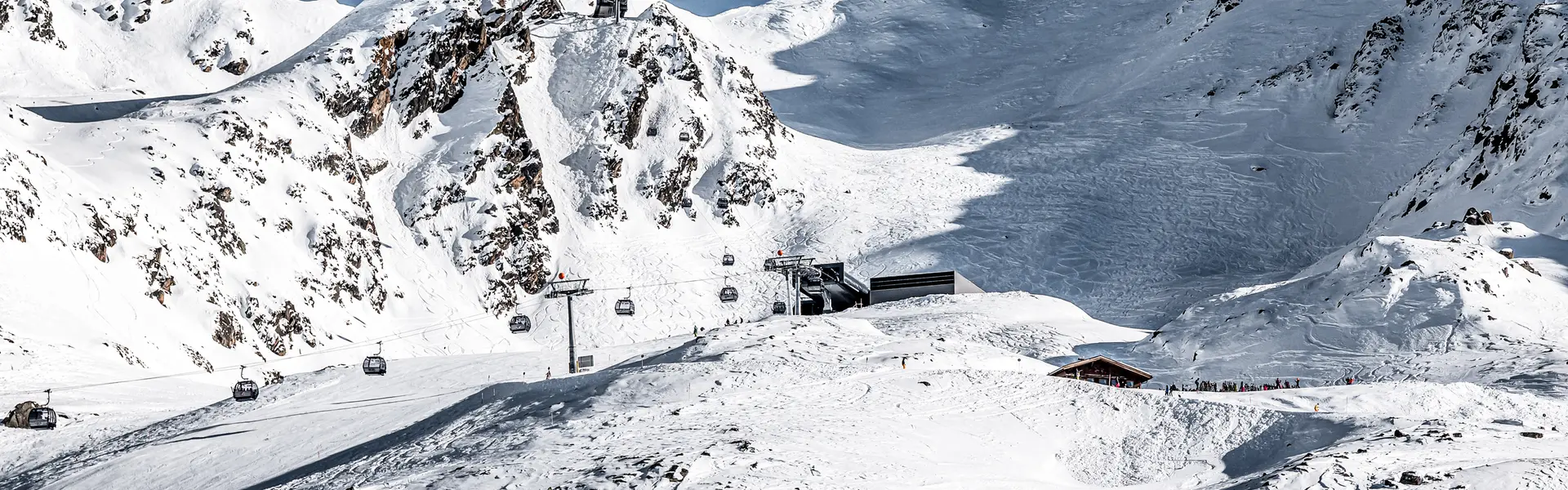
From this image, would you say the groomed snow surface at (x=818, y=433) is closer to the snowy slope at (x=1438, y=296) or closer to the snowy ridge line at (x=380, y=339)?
the snowy ridge line at (x=380, y=339)

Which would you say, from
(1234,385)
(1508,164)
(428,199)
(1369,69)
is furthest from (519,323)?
(1369,69)

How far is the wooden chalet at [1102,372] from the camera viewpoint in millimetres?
48469

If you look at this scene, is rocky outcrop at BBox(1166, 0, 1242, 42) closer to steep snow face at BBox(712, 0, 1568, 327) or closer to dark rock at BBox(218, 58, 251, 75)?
steep snow face at BBox(712, 0, 1568, 327)

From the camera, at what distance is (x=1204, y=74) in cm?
11519

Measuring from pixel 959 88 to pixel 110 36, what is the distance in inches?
2609

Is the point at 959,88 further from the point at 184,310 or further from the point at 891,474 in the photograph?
the point at 891,474

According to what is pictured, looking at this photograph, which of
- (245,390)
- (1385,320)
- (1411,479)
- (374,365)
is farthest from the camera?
(1385,320)

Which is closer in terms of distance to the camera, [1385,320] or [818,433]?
[818,433]

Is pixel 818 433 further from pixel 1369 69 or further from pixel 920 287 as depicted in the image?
pixel 1369 69

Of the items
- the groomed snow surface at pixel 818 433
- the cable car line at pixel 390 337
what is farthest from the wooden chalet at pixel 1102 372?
the cable car line at pixel 390 337

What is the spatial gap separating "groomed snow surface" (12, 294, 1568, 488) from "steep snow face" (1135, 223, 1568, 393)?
12.8 m

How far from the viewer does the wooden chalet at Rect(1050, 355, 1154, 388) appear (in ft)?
159

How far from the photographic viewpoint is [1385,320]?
197ft

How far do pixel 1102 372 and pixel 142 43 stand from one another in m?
77.2
